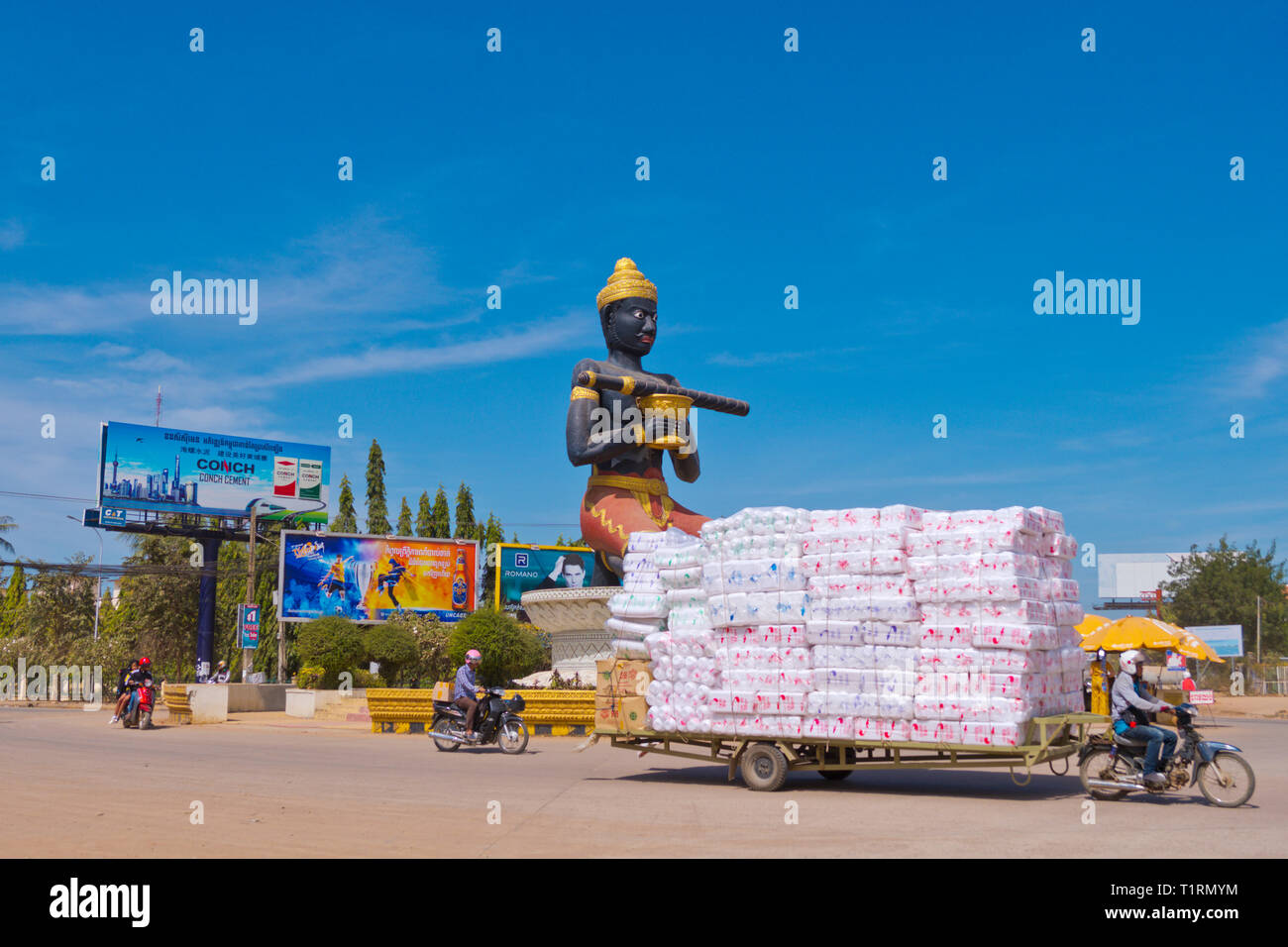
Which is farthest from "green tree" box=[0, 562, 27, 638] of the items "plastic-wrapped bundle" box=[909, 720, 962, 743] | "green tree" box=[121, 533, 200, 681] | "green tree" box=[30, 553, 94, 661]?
"plastic-wrapped bundle" box=[909, 720, 962, 743]

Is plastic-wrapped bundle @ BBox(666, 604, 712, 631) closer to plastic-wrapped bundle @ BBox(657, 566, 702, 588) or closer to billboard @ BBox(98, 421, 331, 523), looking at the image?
plastic-wrapped bundle @ BBox(657, 566, 702, 588)

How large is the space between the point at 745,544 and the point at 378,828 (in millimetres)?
5073

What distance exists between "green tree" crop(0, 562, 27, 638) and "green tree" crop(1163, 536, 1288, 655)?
58.4 metres

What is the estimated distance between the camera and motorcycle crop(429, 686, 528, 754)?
57.9 feet

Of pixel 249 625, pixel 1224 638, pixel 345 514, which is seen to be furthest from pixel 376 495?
pixel 1224 638

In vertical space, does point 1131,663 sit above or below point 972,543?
below

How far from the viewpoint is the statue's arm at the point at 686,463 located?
1055 inches

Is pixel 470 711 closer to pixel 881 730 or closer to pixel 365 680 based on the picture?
pixel 881 730

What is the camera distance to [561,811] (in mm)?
10406

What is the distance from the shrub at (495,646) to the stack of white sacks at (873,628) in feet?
69.9

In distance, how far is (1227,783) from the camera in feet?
34.9

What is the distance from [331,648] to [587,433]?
13288 millimetres
